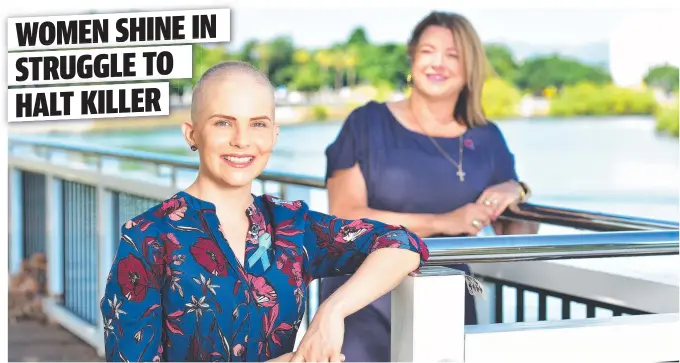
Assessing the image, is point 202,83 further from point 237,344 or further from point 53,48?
point 53,48

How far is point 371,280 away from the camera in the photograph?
5.49 ft

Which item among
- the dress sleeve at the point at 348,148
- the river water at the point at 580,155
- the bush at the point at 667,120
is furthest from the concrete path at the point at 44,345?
the bush at the point at 667,120

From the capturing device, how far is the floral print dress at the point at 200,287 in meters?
1.60

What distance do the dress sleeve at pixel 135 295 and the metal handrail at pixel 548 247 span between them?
457 mm

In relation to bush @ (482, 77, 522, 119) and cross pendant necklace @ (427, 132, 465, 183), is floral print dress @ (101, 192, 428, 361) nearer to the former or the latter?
cross pendant necklace @ (427, 132, 465, 183)

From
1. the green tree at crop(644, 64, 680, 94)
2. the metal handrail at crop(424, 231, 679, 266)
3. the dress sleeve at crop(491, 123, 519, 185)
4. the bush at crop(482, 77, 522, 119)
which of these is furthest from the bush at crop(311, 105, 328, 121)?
the metal handrail at crop(424, 231, 679, 266)

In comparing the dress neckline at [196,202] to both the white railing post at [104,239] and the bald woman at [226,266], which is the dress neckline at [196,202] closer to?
the bald woman at [226,266]

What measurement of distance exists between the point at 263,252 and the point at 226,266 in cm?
7

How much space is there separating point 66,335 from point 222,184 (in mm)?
3754

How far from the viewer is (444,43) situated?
258cm

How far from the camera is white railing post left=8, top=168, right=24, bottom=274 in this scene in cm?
608

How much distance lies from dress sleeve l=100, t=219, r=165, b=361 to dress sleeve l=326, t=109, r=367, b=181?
38.6 inches

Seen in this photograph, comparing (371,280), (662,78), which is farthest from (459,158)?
(662,78)

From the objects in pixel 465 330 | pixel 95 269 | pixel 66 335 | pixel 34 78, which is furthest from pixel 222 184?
pixel 66 335
